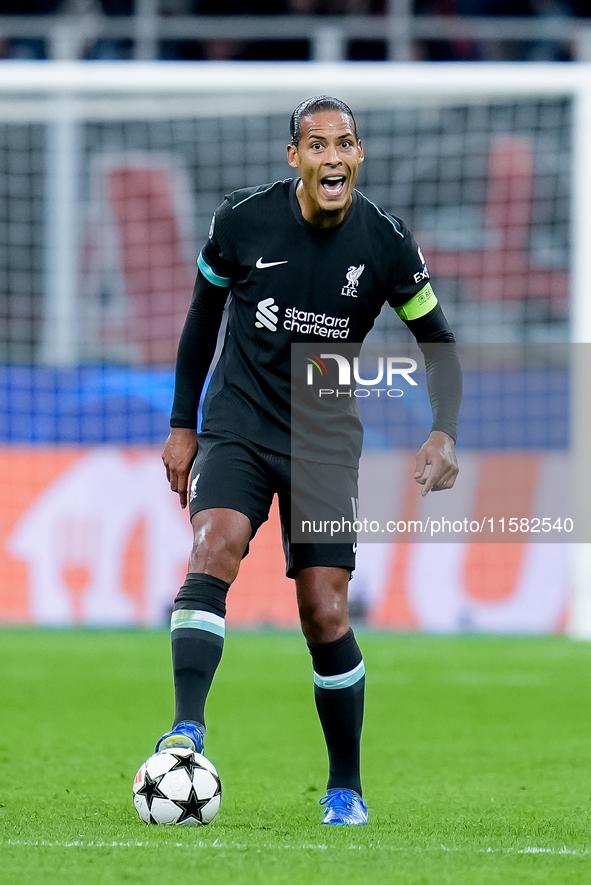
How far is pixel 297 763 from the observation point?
4.89m

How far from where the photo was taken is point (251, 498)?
374 cm

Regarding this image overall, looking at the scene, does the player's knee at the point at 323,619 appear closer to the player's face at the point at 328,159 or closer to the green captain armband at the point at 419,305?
the green captain armband at the point at 419,305

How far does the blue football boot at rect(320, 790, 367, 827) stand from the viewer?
3.60 m

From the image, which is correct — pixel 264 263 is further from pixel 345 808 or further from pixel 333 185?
pixel 345 808

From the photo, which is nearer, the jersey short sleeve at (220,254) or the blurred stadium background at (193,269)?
the jersey short sleeve at (220,254)

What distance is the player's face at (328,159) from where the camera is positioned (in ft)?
12.2

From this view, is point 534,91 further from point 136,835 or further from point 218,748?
point 136,835

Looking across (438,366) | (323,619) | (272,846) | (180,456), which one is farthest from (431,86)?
(272,846)

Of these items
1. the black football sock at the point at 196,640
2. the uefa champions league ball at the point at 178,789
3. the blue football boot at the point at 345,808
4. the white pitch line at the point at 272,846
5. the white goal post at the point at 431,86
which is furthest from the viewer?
the white goal post at the point at 431,86

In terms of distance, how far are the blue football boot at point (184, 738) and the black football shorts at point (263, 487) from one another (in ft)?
1.85

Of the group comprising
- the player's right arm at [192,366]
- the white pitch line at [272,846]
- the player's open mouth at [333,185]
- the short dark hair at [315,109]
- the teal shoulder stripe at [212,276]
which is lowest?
the white pitch line at [272,846]

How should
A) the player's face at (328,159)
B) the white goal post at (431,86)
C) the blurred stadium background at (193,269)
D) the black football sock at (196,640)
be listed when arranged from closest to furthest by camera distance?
the black football sock at (196,640)
the player's face at (328,159)
the white goal post at (431,86)
the blurred stadium background at (193,269)

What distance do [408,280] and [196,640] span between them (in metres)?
1.24

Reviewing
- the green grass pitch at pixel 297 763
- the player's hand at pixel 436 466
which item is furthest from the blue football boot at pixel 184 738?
the player's hand at pixel 436 466
